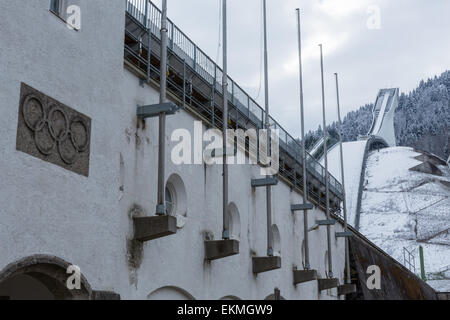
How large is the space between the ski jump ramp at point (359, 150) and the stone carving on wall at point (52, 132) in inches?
1954

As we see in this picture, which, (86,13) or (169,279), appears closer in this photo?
(86,13)

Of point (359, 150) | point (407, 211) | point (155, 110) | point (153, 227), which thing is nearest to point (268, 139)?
point (155, 110)

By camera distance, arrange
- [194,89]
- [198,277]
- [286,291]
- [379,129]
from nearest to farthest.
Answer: [198,277] → [194,89] → [286,291] → [379,129]

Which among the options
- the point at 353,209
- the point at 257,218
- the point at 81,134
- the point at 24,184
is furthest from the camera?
the point at 353,209

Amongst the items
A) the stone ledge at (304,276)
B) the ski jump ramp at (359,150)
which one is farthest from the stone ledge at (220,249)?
the ski jump ramp at (359,150)

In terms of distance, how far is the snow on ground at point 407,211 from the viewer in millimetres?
52312

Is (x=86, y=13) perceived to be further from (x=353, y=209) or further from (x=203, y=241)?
(x=353, y=209)

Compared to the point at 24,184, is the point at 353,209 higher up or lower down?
higher up

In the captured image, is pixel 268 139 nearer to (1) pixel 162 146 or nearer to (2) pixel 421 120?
(1) pixel 162 146

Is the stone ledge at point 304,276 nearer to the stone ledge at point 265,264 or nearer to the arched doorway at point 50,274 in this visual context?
the stone ledge at point 265,264

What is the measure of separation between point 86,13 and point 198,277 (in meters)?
6.21

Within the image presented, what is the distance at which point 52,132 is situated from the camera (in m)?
9.37

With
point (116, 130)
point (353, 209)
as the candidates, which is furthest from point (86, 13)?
point (353, 209)

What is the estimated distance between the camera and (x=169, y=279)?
12867 mm
